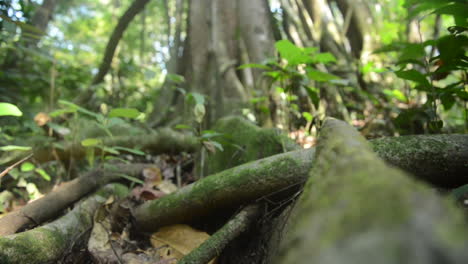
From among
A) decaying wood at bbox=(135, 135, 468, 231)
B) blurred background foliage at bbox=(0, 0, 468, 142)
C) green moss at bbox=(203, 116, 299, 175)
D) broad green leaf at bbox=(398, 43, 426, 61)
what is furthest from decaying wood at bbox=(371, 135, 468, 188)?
green moss at bbox=(203, 116, 299, 175)

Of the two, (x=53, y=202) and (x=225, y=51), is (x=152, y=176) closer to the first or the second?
(x=53, y=202)

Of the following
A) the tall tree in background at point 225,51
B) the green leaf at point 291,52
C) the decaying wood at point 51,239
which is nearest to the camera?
the decaying wood at point 51,239

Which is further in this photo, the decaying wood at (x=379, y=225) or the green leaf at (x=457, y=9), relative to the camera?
the green leaf at (x=457, y=9)

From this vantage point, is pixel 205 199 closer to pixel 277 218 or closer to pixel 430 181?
pixel 277 218

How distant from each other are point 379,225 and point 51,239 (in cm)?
153

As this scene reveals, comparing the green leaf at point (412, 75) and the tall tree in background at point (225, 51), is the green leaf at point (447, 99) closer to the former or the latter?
the green leaf at point (412, 75)

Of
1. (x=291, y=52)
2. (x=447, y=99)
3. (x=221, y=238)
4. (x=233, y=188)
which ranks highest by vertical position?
(x=291, y=52)

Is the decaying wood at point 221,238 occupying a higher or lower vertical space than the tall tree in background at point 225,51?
lower

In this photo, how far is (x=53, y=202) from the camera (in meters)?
1.89

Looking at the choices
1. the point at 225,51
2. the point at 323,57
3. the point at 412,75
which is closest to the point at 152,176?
the point at 323,57

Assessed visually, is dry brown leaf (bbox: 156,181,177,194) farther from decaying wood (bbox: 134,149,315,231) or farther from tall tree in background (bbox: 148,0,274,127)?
tall tree in background (bbox: 148,0,274,127)

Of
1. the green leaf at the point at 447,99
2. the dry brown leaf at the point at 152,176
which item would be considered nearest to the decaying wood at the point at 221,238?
the dry brown leaf at the point at 152,176

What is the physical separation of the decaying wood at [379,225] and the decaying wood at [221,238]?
0.94 metres

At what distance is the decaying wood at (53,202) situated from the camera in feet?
5.15
